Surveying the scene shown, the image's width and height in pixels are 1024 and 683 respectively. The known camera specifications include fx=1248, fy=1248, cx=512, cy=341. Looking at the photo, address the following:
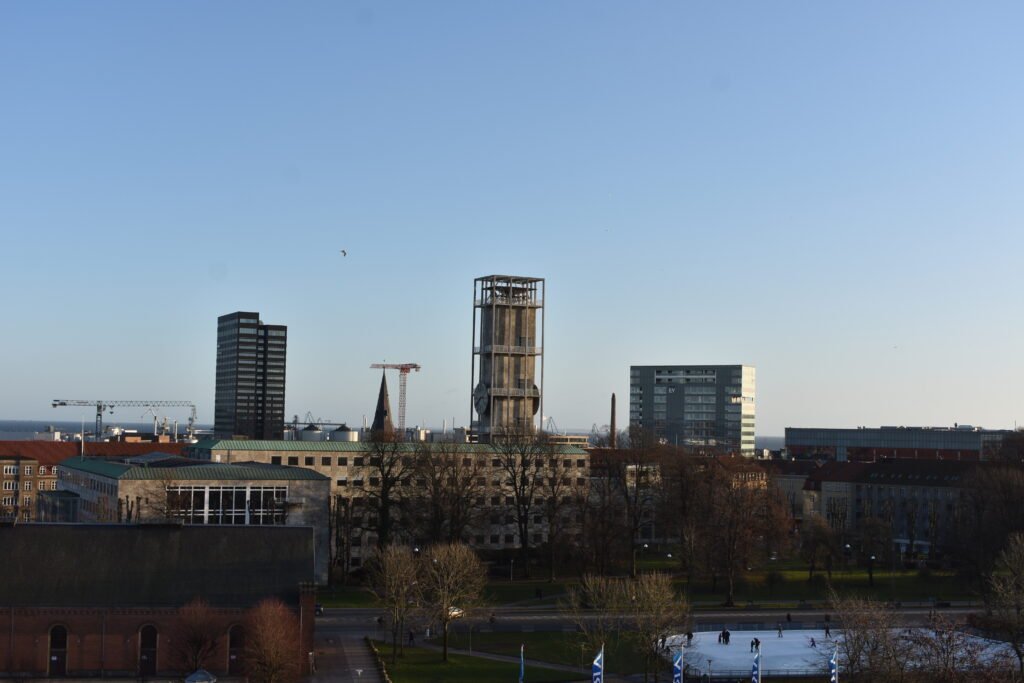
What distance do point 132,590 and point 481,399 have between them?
275ft

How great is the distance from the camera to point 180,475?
106 meters

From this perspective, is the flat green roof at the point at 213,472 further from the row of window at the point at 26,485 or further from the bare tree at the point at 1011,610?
the row of window at the point at 26,485

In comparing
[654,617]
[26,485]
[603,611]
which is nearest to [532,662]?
[603,611]

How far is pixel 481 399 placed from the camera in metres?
152

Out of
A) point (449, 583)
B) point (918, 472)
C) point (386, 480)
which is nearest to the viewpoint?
point (449, 583)

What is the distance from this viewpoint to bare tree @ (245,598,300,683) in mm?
64938

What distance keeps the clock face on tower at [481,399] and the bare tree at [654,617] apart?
77.5m

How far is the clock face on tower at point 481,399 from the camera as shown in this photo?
494ft

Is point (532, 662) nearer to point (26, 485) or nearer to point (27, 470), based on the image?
point (26, 485)

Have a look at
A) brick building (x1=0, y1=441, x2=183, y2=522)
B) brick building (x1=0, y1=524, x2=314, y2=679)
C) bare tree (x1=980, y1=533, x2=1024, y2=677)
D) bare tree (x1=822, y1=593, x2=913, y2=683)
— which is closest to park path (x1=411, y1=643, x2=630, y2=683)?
brick building (x1=0, y1=524, x2=314, y2=679)

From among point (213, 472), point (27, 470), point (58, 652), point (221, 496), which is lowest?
point (58, 652)

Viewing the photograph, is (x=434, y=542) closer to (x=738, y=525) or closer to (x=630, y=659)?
(x=738, y=525)

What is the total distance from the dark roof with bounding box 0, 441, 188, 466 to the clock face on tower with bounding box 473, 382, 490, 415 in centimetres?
5164

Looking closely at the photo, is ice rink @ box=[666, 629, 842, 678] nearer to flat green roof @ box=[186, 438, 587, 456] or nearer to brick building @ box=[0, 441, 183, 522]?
flat green roof @ box=[186, 438, 587, 456]
